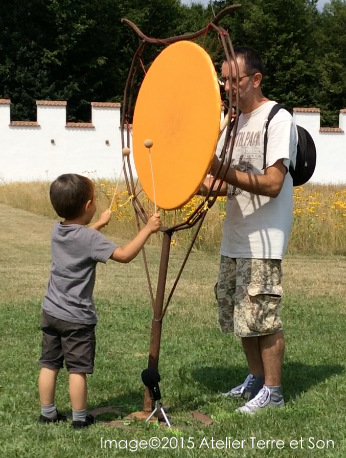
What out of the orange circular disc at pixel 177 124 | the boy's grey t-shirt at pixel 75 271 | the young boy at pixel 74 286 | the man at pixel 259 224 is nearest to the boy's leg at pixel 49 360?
the young boy at pixel 74 286

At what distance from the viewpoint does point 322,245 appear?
Result: 41.4ft

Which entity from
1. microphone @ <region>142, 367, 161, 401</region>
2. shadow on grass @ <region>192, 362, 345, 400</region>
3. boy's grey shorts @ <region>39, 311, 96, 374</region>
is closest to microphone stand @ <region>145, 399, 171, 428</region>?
microphone @ <region>142, 367, 161, 401</region>

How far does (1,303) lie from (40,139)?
1994cm

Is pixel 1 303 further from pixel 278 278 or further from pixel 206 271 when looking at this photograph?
pixel 278 278

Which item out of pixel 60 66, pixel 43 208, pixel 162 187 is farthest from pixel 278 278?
pixel 60 66

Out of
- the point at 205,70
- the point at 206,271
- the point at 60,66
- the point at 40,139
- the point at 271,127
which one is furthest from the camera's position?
the point at 60,66

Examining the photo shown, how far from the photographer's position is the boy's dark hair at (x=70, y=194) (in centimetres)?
413

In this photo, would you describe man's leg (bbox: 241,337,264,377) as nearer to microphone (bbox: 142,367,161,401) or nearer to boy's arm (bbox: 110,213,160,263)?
microphone (bbox: 142,367,161,401)

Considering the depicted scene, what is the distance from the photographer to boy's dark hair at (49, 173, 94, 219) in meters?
4.13

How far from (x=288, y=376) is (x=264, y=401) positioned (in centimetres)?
85

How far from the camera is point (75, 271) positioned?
4137mm

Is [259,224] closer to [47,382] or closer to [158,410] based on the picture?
[158,410]

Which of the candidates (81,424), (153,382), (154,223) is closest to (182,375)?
(153,382)

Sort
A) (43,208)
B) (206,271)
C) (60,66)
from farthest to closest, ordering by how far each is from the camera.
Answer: (60,66)
(43,208)
(206,271)
